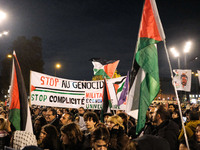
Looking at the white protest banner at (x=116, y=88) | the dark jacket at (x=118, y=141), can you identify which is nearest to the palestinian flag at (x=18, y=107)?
the dark jacket at (x=118, y=141)

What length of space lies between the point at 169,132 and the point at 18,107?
3230 mm

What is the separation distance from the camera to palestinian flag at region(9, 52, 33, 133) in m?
4.19

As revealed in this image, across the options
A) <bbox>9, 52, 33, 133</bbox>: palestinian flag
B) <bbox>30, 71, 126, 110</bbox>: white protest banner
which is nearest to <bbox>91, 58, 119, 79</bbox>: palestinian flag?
<bbox>30, 71, 126, 110</bbox>: white protest banner

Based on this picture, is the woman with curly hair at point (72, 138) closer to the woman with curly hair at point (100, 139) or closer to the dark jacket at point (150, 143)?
the woman with curly hair at point (100, 139)

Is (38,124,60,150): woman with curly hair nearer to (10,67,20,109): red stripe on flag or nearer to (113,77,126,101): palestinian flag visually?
(10,67,20,109): red stripe on flag

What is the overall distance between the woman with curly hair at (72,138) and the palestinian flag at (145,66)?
1064 millimetres

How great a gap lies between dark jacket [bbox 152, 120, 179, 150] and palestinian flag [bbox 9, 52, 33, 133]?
2713mm

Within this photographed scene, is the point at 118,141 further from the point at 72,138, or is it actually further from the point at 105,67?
the point at 105,67

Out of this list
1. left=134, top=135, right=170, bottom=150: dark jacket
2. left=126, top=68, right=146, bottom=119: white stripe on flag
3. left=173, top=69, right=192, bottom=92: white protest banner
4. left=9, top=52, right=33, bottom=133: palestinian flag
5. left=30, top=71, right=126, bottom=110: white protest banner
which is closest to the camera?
left=134, top=135, right=170, bottom=150: dark jacket

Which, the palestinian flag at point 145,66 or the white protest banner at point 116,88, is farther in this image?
the white protest banner at point 116,88

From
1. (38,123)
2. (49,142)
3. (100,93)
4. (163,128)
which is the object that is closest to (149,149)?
(163,128)

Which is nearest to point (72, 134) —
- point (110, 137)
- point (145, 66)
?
point (110, 137)

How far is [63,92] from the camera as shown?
9086 mm

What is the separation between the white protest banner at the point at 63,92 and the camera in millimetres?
8211
